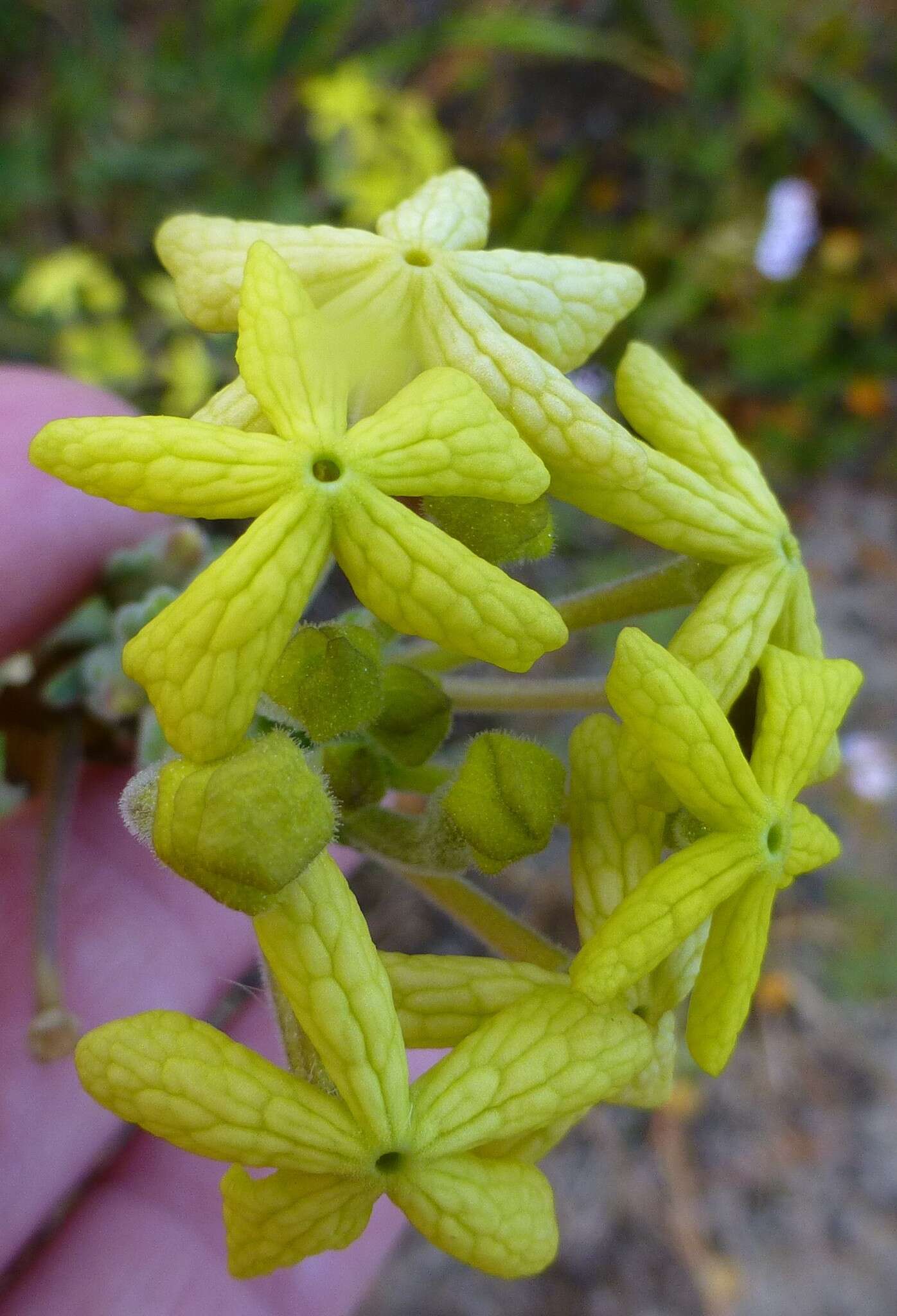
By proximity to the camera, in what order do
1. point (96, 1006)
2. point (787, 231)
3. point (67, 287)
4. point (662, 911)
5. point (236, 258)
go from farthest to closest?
point (787, 231) → point (67, 287) → point (96, 1006) → point (236, 258) → point (662, 911)

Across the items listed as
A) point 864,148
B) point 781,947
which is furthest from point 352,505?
point 864,148

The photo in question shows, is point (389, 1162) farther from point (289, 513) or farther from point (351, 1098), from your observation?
point (289, 513)

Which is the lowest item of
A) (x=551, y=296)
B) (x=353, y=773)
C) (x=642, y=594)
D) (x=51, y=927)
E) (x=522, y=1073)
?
(x=51, y=927)

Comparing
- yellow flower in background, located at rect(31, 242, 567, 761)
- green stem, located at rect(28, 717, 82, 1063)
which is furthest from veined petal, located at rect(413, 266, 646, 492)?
green stem, located at rect(28, 717, 82, 1063)

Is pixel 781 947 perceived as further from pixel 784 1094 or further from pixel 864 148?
pixel 864 148

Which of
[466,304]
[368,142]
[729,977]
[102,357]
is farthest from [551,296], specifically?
[368,142]

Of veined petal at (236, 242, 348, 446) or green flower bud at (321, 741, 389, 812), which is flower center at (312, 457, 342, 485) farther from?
green flower bud at (321, 741, 389, 812)
